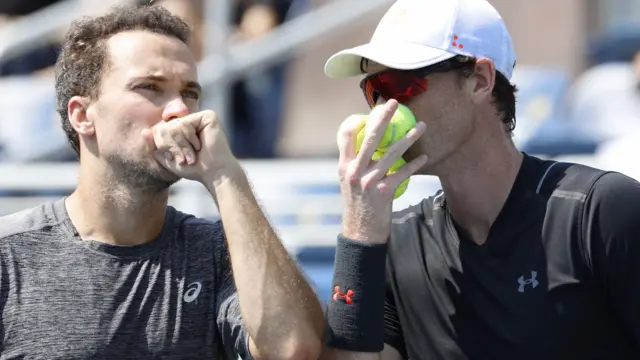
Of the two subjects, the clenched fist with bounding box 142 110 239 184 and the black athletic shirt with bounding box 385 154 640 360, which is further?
the clenched fist with bounding box 142 110 239 184

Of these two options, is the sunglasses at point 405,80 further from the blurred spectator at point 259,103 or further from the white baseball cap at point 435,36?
the blurred spectator at point 259,103

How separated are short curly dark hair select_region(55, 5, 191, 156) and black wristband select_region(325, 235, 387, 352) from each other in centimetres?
87

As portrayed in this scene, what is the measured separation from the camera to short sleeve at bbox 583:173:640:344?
2770 millimetres

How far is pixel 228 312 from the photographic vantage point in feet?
9.88

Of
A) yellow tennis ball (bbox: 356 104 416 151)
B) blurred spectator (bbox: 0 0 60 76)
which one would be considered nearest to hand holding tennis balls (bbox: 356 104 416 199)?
yellow tennis ball (bbox: 356 104 416 151)

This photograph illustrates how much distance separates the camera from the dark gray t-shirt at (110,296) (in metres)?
2.92

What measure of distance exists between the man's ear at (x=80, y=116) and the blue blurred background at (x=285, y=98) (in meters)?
2.54

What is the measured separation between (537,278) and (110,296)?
1.12m

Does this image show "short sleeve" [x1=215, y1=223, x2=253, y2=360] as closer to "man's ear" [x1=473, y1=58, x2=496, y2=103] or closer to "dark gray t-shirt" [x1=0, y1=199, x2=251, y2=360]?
"dark gray t-shirt" [x1=0, y1=199, x2=251, y2=360]

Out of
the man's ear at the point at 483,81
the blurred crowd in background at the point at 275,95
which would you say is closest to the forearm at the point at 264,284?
the man's ear at the point at 483,81

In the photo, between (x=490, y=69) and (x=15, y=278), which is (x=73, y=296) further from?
(x=490, y=69)

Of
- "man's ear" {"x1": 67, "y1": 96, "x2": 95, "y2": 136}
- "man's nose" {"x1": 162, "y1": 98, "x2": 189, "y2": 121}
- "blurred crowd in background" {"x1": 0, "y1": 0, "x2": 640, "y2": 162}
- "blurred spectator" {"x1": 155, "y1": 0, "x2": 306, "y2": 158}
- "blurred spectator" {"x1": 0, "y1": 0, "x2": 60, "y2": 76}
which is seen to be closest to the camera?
"man's nose" {"x1": 162, "y1": 98, "x2": 189, "y2": 121}

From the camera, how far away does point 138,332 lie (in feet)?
9.65

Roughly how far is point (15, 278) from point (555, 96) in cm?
511
